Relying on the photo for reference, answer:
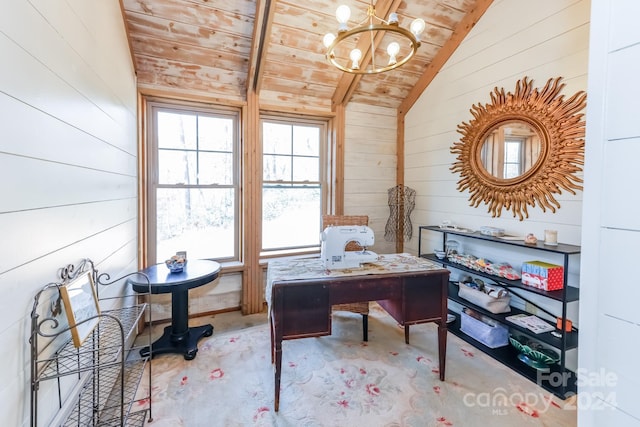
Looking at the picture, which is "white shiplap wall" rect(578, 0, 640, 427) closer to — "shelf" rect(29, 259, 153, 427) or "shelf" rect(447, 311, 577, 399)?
"shelf" rect(29, 259, 153, 427)

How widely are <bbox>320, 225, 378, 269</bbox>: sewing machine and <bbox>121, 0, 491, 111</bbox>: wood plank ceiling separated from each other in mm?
1851

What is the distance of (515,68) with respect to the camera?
2412mm

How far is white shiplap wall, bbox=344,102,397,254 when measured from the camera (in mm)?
3543

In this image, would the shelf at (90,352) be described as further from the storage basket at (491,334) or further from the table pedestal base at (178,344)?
the storage basket at (491,334)

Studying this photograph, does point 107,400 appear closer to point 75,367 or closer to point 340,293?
point 75,367

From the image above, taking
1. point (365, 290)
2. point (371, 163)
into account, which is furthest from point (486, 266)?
point (371, 163)

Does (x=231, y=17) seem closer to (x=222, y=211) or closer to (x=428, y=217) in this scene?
(x=222, y=211)

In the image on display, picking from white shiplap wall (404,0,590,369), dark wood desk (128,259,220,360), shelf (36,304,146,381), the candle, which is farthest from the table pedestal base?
the candle

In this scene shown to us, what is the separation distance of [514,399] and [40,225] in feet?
8.83

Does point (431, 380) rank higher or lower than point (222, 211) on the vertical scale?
lower

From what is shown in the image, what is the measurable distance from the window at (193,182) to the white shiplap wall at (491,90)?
220cm

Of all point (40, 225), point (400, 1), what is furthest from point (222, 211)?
point (400, 1)

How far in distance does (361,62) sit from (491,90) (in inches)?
50.1

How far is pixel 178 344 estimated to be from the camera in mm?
2342
